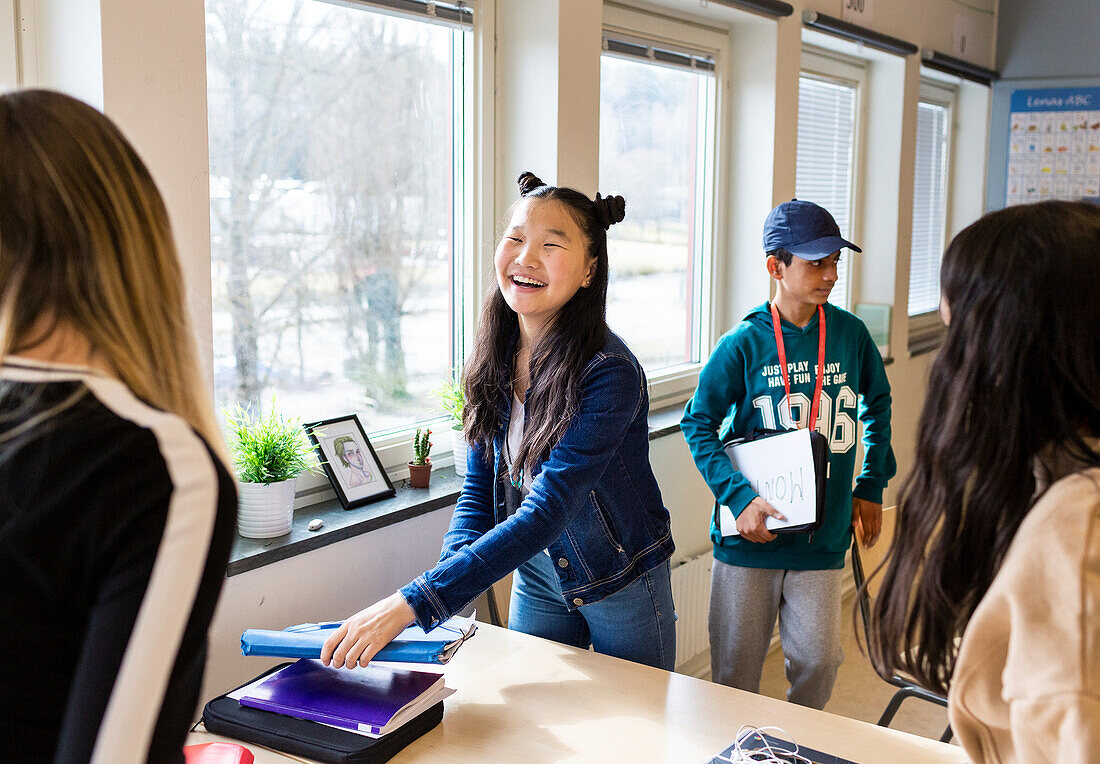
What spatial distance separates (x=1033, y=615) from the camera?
0.86m

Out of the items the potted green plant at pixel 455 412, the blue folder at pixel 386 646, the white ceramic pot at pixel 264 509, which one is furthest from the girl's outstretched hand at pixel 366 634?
the potted green plant at pixel 455 412

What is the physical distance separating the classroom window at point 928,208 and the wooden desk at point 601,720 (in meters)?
3.80

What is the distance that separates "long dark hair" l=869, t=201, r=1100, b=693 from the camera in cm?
91

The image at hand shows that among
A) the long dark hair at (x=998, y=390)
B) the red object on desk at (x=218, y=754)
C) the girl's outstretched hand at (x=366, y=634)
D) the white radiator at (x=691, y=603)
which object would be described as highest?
the long dark hair at (x=998, y=390)

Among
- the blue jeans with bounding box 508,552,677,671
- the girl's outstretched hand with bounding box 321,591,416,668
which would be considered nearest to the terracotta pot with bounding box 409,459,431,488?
the blue jeans with bounding box 508,552,677,671

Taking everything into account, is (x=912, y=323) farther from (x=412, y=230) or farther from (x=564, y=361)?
(x=564, y=361)

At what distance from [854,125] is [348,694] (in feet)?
12.6

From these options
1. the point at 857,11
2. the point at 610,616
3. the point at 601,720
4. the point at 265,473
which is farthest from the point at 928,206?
the point at 601,720

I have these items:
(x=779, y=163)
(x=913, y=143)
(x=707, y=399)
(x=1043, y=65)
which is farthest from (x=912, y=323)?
(x=707, y=399)

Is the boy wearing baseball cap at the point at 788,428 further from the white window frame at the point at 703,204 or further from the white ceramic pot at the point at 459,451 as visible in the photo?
the white window frame at the point at 703,204

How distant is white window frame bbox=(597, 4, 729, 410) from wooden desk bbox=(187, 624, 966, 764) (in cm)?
172

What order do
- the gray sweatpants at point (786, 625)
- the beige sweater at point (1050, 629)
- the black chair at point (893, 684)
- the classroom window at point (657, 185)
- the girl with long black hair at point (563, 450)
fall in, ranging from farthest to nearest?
the classroom window at point (657, 185) < the gray sweatpants at point (786, 625) < the black chair at point (893, 684) < the girl with long black hair at point (563, 450) < the beige sweater at point (1050, 629)

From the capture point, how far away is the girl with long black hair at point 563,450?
168 centimetres

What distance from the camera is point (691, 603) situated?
3225 millimetres
